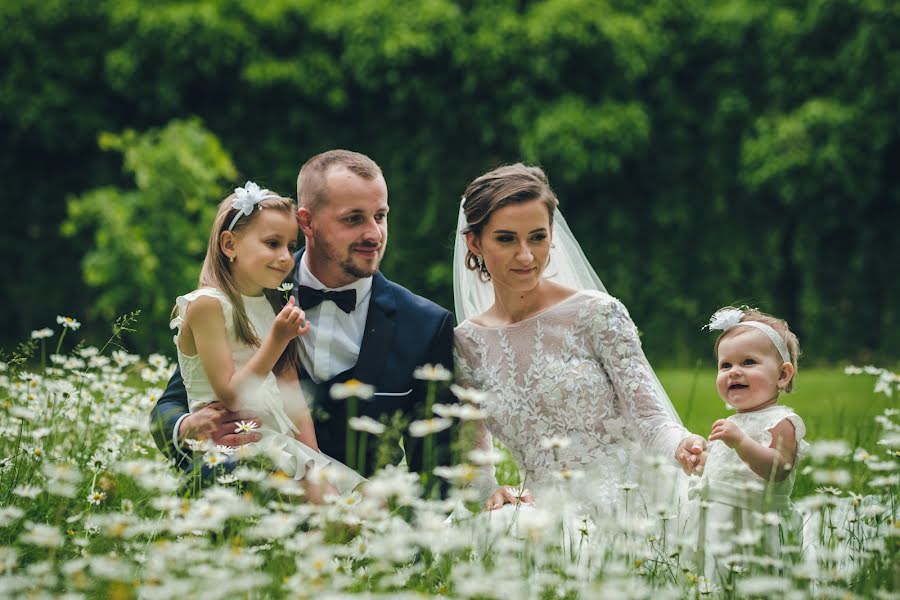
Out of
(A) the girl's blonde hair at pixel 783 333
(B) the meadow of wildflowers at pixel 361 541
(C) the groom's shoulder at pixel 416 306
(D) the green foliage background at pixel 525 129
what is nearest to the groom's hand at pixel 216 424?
(B) the meadow of wildflowers at pixel 361 541

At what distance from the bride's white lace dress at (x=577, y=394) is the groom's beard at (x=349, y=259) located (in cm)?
56

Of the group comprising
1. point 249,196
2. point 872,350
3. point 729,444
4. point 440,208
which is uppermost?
point 440,208

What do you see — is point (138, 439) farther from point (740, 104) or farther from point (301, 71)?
point (740, 104)

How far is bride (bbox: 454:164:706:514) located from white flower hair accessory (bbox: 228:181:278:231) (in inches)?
31.8

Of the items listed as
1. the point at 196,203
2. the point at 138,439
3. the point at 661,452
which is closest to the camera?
the point at 661,452

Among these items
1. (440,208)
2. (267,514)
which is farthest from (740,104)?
(267,514)

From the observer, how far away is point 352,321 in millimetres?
4082

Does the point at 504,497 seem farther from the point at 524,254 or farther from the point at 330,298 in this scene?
the point at 330,298

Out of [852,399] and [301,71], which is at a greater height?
[301,71]

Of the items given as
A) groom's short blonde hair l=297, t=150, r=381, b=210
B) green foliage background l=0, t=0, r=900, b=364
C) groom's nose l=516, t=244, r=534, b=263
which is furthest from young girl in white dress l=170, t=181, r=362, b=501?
green foliage background l=0, t=0, r=900, b=364

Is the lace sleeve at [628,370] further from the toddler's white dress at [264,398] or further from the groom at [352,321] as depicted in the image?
the toddler's white dress at [264,398]

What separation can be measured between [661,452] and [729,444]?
52cm

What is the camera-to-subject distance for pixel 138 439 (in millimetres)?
4301

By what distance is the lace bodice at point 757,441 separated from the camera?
11.2 ft
